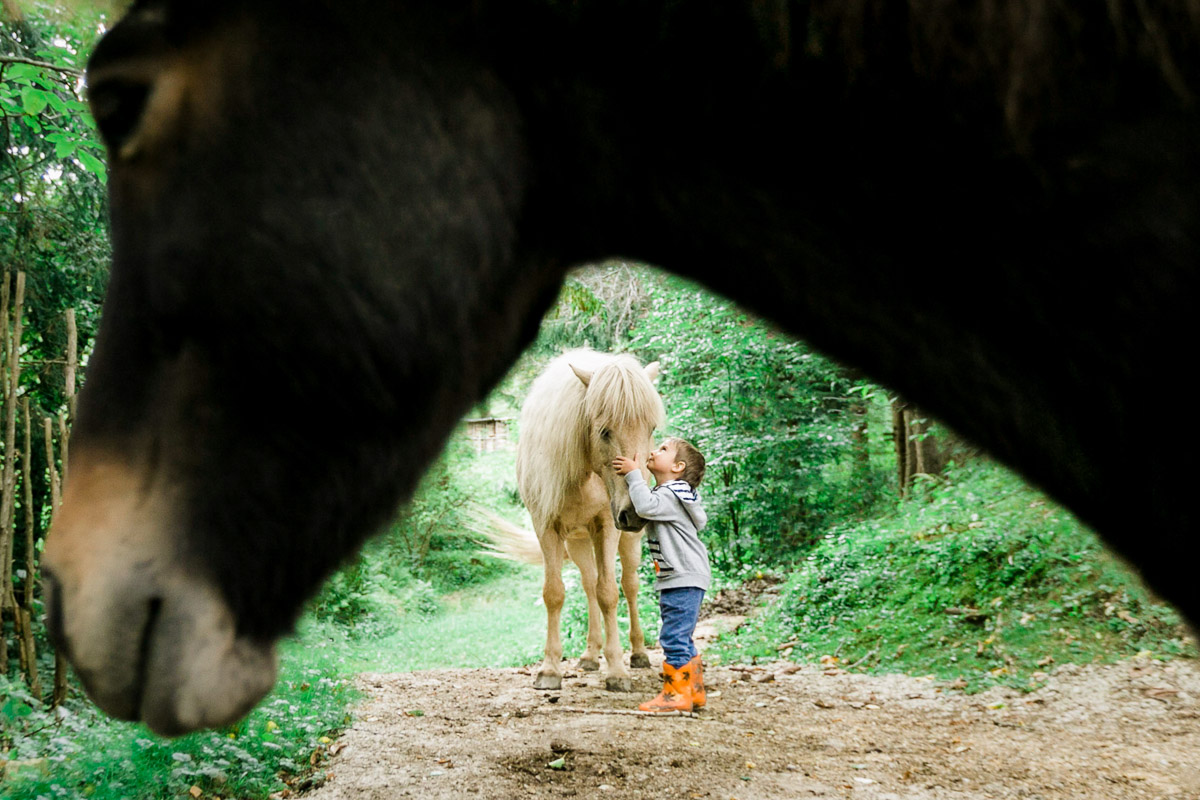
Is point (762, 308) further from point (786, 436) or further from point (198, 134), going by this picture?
point (786, 436)

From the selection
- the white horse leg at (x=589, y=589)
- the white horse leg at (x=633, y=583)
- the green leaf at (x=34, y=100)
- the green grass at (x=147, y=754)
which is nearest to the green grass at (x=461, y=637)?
the white horse leg at (x=589, y=589)

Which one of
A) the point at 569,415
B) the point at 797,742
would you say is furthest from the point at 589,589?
the point at 797,742

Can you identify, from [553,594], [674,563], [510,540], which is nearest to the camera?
[674,563]

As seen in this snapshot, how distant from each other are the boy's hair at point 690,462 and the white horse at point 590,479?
20.8 inches

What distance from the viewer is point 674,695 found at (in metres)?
4.68

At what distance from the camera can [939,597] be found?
641 cm

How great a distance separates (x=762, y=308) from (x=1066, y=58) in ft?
1.18

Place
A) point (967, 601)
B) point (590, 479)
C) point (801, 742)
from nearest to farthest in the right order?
point (801, 742)
point (590, 479)
point (967, 601)

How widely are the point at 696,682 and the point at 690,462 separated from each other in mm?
1445

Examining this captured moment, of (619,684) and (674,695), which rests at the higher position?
(674,695)

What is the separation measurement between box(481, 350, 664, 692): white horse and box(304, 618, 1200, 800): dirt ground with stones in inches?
24.8

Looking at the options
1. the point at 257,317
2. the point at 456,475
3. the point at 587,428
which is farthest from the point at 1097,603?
the point at 456,475

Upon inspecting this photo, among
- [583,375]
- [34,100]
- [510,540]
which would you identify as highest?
[34,100]

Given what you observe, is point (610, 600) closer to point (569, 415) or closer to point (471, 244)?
point (569, 415)
